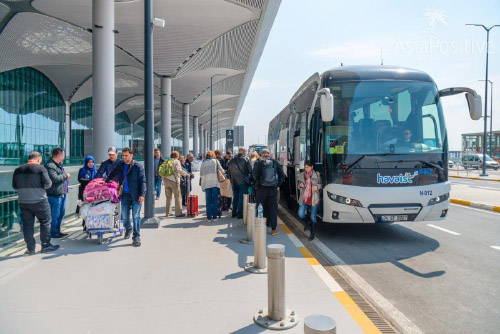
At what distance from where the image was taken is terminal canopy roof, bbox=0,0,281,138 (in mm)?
20938

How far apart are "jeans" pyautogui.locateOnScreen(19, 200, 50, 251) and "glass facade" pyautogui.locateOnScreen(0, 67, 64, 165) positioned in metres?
27.7

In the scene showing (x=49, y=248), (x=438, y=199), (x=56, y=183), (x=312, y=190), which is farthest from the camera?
(x=312, y=190)

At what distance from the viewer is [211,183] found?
30.2 feet

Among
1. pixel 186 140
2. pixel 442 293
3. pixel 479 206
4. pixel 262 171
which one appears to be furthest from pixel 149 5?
pixel 186 140

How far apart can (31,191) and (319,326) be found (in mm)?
5290

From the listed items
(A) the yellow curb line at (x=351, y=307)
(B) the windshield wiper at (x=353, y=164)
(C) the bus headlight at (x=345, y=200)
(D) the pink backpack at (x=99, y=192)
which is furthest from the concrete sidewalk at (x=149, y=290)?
(B) the windshield wiper at (x=353, y=164)

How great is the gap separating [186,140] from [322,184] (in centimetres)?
3704

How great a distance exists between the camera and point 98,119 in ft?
41.4

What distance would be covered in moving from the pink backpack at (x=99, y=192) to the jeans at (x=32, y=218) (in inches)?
29.1

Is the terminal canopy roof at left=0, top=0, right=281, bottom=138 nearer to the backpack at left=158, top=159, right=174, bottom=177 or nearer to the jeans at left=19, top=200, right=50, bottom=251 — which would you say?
the backpack at left=158, top=159, right=174, bottom=177

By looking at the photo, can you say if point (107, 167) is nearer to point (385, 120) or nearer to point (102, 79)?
point (385, 120)

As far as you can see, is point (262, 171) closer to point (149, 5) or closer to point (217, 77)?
point (149, 5)

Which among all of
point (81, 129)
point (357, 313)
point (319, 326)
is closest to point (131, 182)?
point (357, 313)

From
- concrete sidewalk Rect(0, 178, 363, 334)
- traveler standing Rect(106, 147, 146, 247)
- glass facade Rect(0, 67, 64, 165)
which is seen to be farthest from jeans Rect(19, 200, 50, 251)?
glass facade Rect(0, 67, 64, 165)
